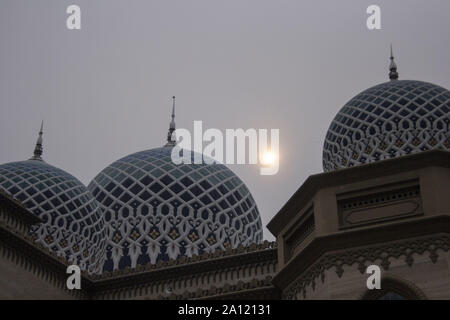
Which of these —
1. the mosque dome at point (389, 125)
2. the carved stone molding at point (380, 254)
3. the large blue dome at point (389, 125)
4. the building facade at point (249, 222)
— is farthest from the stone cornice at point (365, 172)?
the large blue dome at point (389, 125)

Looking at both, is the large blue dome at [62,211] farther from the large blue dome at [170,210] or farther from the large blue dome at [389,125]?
the large blue dome at [389,125]

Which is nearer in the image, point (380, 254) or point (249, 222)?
point (380, 254)

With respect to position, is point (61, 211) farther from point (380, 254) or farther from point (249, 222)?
point (380, 254)

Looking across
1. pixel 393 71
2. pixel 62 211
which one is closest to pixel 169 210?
pixel 62 211

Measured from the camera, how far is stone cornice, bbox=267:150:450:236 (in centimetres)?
1404

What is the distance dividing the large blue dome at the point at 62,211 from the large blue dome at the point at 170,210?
4.99 feet

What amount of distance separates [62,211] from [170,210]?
3.90m

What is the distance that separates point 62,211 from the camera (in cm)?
2356

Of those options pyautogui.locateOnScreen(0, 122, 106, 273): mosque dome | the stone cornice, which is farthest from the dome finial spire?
the stone cornice

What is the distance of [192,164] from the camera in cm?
2794

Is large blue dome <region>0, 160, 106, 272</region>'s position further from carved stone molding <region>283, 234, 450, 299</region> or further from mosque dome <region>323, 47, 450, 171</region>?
carved stone molding <region>283, 234, 450, 299</region>

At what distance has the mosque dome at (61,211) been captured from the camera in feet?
75.8
